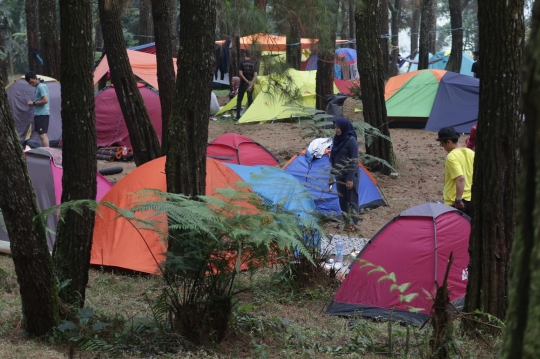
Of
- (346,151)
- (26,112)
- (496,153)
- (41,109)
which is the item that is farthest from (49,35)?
(496,153)

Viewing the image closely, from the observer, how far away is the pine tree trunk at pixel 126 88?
869 centimetres

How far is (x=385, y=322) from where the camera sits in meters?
5.43

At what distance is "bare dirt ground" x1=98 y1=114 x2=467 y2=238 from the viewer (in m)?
9.48

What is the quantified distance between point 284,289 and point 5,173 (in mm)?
3023

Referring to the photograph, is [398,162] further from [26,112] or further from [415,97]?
[26,112]

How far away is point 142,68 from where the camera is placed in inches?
609

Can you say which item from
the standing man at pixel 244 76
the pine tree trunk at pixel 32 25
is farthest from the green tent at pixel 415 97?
the pine tree trunk at pixel 32 25

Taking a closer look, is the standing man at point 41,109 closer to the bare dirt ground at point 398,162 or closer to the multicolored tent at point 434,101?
the bare dirt ground at point 398,162

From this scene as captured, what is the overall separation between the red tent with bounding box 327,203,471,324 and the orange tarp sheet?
9456 mm

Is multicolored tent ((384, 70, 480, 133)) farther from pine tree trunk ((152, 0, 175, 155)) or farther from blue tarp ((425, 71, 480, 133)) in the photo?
pine tree trunk ((152, 0, 175, 155))

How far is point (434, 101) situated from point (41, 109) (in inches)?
331

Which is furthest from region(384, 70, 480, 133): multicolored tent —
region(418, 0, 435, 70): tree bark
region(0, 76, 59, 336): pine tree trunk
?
region(0, 76, 59, 336): pine tree trunk

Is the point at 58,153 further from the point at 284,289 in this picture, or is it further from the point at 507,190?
the point at 507,190

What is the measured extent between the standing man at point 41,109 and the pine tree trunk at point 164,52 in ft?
12.8
